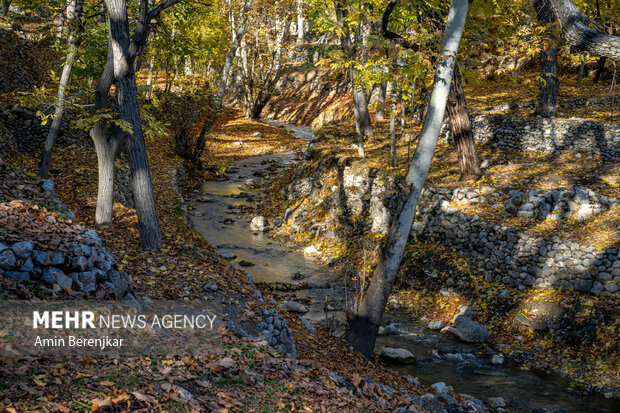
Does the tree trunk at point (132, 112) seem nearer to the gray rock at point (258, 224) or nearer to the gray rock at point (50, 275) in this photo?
the gray rock at point (50, 275)

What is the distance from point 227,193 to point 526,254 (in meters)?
12.2

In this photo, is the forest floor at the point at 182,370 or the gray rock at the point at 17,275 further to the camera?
the gray rock at the point at 17,275

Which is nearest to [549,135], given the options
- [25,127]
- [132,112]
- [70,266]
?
[132,112]

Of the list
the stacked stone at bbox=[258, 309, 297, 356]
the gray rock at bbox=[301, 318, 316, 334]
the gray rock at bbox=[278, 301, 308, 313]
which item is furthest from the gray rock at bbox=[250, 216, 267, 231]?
the stacked stone at bbox=[258, 309, 297, 356]

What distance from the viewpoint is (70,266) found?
4.62 metres

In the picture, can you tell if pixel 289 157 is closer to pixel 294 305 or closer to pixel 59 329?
pixel 294 305

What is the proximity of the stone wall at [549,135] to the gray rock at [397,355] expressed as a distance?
8.28 m

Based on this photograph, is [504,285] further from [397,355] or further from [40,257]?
[40,257]

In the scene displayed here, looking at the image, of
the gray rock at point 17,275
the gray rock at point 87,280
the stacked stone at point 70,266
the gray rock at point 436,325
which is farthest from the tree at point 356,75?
the gray rock at point 17,275

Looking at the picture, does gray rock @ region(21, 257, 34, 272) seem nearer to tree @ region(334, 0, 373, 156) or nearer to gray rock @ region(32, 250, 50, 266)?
gray rock @ region(32, 250, 50, 266)

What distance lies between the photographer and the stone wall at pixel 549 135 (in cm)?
1188

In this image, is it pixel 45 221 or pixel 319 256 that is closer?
pixel 45 221

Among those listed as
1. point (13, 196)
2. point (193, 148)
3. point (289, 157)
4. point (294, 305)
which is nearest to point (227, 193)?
point (193, 148)

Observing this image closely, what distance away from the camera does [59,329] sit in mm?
3922
